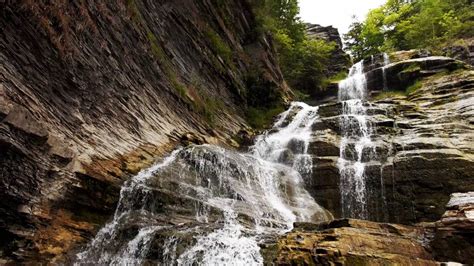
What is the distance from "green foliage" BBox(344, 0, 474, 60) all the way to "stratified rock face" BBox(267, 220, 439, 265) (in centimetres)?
2929

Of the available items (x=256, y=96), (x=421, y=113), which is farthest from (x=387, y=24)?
(x=421, y=113)

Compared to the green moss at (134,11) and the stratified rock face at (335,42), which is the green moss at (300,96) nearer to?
the stratified rock face at (335,42)

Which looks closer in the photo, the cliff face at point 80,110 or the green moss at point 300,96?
the cliff face at point 80,110

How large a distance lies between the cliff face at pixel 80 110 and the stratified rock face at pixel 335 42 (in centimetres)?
2441

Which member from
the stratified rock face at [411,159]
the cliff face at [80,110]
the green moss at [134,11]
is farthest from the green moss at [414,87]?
the green moss at [134,11]

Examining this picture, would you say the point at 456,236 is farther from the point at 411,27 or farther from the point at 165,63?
the point at 411,27

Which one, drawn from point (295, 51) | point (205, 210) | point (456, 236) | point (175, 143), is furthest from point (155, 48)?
point (295, 51)

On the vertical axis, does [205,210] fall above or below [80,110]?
below

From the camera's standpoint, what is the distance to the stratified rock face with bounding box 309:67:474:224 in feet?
41.7

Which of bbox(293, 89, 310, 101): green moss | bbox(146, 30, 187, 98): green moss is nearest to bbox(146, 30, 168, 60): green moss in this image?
bbox(146, 30, 187, 98): green moss

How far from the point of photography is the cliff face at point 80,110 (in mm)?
7730

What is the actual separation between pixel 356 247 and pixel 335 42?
128 ft

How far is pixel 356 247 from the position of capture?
6.76 meters

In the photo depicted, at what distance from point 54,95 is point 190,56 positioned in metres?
10.1
